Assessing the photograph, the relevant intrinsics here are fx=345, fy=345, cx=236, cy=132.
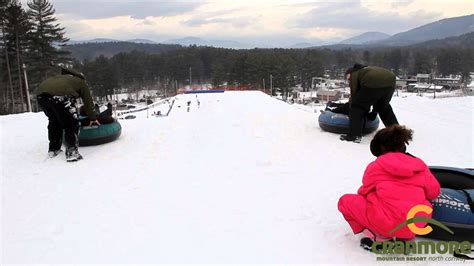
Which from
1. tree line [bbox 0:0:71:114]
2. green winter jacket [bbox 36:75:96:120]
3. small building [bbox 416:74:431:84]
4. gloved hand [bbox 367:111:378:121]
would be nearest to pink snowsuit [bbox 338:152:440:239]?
gloved hand [bbox 367:111:378:121]

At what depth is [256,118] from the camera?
358 inches

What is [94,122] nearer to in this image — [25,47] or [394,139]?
[394,139]

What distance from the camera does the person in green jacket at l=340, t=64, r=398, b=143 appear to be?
19.8 ft

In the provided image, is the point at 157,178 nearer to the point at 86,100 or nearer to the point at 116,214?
the point at 116,214

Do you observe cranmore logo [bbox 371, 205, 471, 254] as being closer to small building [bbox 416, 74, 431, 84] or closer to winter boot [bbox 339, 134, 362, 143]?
winter boot [bbox 339, 134, 362, 143]

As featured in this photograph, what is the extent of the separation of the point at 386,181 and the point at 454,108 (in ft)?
33.0

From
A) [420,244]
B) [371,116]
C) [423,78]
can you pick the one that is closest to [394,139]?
[420,244]

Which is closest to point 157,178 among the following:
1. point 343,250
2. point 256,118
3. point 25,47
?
point 343,250

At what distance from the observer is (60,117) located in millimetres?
5453

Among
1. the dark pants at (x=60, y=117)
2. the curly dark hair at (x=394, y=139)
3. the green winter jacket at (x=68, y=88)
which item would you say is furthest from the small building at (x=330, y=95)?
the curly dark hair at (x=394, y=139)

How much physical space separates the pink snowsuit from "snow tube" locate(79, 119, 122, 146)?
5.04 meters

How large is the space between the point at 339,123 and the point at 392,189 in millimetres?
4513

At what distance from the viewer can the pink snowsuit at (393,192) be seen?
8.45ft

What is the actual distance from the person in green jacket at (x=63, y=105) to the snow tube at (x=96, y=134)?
0.44 metres
